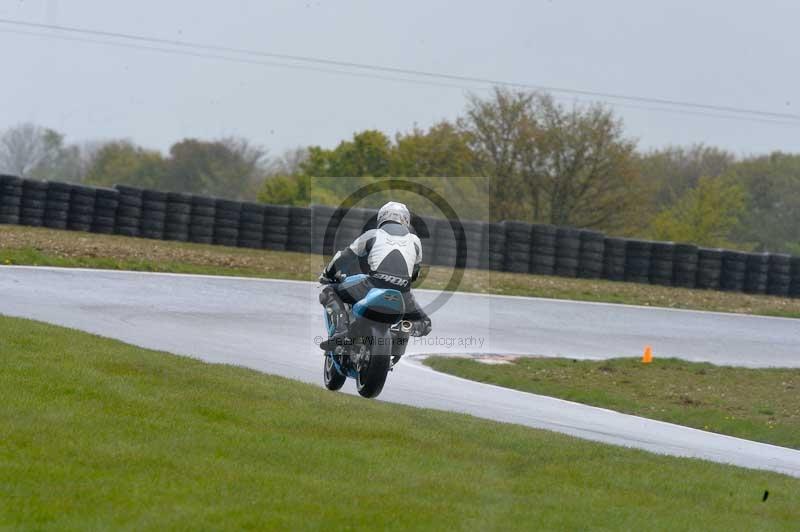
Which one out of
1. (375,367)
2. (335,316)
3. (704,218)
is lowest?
(375,367)

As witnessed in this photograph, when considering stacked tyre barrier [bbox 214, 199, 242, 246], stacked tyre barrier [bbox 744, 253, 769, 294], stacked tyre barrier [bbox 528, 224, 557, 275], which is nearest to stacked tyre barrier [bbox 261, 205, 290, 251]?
stacked tyre barrier [bbox 214, 199, 242, 246]

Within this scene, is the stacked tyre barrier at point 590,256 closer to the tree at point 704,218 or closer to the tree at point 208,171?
the tree at point 704,218

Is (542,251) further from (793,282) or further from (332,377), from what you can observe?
(332,377)

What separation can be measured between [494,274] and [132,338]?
54.2 ft

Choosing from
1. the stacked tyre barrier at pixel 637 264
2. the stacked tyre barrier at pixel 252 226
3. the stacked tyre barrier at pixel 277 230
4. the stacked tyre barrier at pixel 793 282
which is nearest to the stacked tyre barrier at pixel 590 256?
the stacked tyre barrier at pixel 637 264

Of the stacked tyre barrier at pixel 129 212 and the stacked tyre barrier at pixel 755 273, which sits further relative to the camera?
the stacked tyre barrier at pixel 755 273

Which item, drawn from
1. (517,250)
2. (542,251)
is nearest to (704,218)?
(542,251)

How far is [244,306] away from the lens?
19.7 meters

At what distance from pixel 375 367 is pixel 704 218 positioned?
53689mm

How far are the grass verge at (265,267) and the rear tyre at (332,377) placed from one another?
40.4 feet

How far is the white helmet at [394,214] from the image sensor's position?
33.9 feet

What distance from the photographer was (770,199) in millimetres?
79500

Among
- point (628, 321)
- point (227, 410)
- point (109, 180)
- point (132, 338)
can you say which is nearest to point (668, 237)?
point (628, 321)

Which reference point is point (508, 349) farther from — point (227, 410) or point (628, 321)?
point (227, 410)
